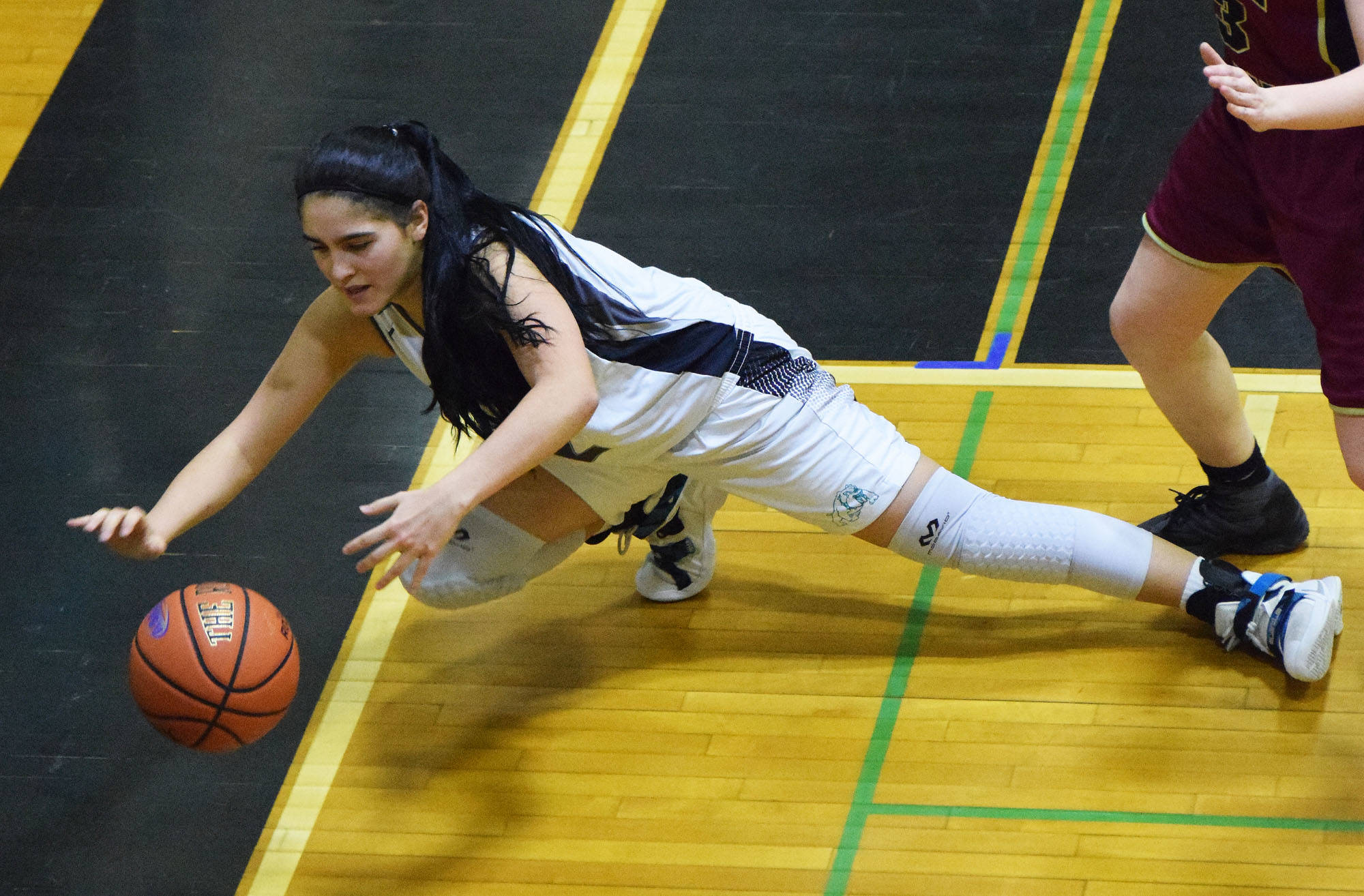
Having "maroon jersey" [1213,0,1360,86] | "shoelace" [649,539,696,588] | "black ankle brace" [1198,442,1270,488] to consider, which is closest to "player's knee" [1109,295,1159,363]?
"black ankle brace" [1198,442,1270,488]

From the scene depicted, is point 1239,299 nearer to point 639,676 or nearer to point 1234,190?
point 1234,190

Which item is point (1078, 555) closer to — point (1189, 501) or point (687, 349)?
point (1189, 501)

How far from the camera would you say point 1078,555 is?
132 inches

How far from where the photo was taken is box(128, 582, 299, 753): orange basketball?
9.91 feet

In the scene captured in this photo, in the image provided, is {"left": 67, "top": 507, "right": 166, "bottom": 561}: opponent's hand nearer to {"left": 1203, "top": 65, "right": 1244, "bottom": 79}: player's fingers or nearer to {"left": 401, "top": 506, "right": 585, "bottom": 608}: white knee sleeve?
{"left": 401, "top": 506, "right": 585, "bottom": 608}: white knee sleeve

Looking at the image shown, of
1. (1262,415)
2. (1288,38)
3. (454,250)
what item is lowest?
(1262,415)

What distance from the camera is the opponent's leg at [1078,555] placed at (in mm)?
3357

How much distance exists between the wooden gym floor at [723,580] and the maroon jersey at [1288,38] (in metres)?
1.27

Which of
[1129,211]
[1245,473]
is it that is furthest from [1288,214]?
[1129,211]

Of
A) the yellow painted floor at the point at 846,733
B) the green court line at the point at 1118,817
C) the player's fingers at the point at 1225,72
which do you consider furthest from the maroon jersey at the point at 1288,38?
the green court line at the point at 1118,817

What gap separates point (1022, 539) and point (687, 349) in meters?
0.80

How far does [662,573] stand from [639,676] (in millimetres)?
256

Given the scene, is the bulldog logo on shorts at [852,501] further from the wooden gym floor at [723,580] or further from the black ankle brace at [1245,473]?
the black ankle brace at [1245,473]

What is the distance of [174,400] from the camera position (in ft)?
14.7
